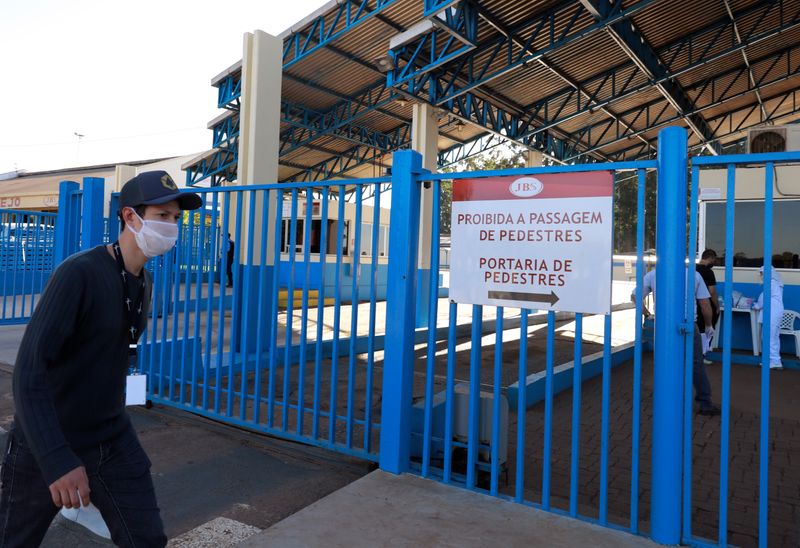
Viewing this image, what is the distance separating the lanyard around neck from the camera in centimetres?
207

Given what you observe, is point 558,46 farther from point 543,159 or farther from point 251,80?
point 543,159

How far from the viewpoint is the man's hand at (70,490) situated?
67.3 inches

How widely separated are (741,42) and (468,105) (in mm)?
6755

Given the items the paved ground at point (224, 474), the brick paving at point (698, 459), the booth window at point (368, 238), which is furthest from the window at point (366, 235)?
the paved ground at point (224, 474)

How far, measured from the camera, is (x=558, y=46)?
471 inches

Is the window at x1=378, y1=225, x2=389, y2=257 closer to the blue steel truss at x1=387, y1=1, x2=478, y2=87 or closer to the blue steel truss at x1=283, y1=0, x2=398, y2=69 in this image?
the blue steel truss at x1=283, y1=0, x2=398, y2=69

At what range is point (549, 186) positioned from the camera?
3193mm

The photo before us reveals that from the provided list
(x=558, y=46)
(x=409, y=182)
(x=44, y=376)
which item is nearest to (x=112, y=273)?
(x=44, y=376)

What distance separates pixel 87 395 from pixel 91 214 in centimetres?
434

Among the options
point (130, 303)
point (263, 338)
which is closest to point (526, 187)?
point (130, 303)

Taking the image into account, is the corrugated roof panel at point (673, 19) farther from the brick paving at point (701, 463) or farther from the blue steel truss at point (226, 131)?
the blue steel truss at point (226, 131)

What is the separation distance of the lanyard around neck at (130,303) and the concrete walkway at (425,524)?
1269mm

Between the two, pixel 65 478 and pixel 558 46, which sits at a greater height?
pixel 558 46

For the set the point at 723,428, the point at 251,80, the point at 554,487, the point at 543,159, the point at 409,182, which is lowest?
the point at 554,487
